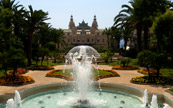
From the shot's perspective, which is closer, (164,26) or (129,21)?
(164,26)

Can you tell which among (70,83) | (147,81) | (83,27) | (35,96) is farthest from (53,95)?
(83,27)

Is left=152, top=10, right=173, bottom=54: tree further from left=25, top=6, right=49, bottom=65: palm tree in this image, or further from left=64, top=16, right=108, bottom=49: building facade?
left=64, top=16, right=108, bottom=49: building facade

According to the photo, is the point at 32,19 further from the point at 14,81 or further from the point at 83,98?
the point at 83,98

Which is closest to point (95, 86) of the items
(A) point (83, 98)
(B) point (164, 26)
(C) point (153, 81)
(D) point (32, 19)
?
(A) point (83, 98)

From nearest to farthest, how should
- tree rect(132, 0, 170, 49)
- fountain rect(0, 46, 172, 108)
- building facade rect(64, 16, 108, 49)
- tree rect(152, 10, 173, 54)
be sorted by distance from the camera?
1. fountain rect(0, 46, 172, 108)
2. tree rect(152, 10, 173, 54)
3. tree rect(132, 0, 170, 49)
4. building facade rect(64, 16, 108, 49)

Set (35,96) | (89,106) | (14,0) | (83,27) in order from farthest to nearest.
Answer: (83,27) < (14,0) < (35,96) < (89,106)

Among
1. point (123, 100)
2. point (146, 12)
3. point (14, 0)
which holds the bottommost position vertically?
point (123, 100)

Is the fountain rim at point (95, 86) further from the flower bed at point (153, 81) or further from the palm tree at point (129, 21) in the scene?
the palm tree at point (129, 21)

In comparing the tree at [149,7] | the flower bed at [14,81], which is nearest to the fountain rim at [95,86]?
the flower bed at [14,81]

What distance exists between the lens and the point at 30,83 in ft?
42.2

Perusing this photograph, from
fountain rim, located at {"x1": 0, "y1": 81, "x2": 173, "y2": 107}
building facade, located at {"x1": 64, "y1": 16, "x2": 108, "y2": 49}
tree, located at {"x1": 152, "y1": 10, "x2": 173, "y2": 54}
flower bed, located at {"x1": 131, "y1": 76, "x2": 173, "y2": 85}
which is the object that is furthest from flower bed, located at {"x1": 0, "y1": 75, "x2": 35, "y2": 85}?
building facade, located at {"x1": 64, "y1": 16, "x2": 108, "y2": 49}

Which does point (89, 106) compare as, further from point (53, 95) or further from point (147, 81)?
point (147, 81)

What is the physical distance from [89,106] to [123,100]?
7.42 feet

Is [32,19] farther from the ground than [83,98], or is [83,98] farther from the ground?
[32,19]
